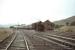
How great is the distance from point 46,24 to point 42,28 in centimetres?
309

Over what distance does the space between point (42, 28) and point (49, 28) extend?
2.87 metres

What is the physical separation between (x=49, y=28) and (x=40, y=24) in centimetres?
400

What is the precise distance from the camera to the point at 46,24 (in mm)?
76500

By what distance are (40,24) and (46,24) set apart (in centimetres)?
235

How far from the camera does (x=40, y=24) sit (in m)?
76.9

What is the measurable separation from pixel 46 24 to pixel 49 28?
2394 mm

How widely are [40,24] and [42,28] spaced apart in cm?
255

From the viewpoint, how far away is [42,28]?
7869 centimetres

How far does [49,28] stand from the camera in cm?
7781
